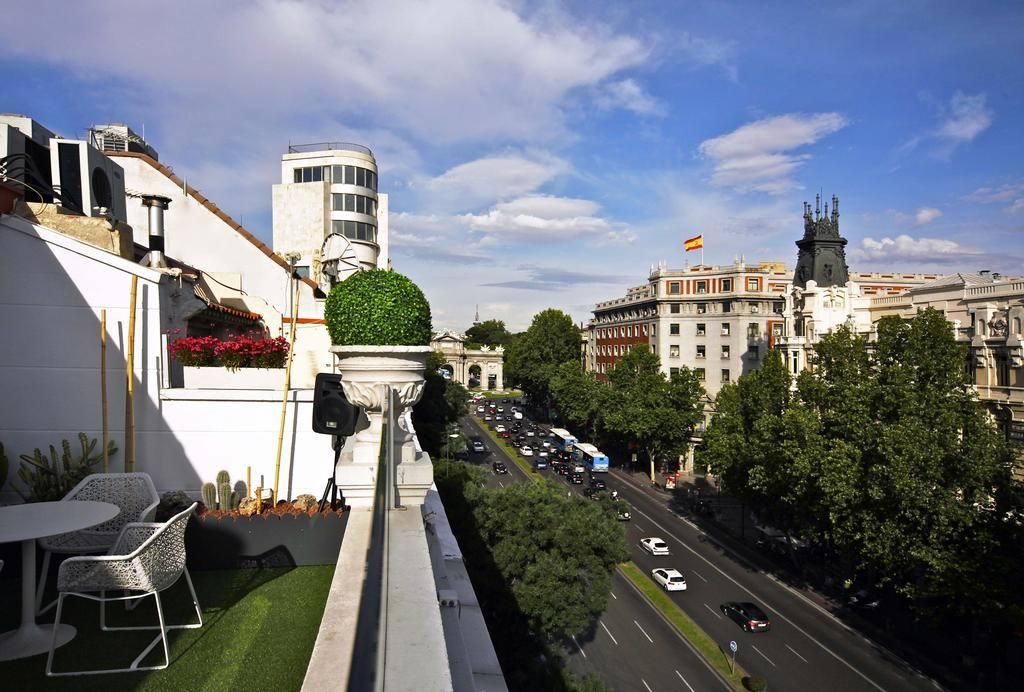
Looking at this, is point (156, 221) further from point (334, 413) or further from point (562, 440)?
point (562, 440)

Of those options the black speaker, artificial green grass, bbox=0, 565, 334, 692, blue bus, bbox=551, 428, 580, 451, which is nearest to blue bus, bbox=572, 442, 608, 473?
blue bus, bbox=551, 428, 580, 451

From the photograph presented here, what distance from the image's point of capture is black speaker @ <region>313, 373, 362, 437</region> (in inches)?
303

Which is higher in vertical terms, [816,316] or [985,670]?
[816,316]

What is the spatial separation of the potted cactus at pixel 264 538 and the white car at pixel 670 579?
2458 cm

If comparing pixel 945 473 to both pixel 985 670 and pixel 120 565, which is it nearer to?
pixel 985 670

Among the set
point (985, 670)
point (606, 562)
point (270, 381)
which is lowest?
point (985, 670)

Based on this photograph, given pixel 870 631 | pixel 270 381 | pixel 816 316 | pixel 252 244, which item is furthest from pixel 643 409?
pixel 270 381

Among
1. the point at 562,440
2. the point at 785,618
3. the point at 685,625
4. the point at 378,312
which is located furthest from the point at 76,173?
the point at 562,440

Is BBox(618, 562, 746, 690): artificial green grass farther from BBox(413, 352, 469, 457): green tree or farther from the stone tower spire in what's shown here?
the stone tower spire

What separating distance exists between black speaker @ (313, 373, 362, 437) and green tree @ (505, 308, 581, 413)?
250ft

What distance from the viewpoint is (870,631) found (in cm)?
2430

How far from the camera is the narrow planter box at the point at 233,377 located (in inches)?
385

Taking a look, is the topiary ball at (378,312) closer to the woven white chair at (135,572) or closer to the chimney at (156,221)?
the woven white chair at (135,572)

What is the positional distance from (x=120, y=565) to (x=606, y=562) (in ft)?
57.4
